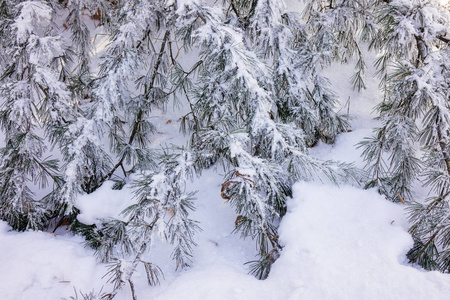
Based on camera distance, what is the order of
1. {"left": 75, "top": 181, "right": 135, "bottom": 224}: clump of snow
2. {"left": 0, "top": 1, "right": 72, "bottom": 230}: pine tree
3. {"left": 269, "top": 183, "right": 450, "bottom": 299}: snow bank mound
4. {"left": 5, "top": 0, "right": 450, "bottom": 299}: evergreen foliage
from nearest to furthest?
{"left": 269, "top": 183, "right": 450, "bottom": 299}: snow bank mound → {"left": 5, "top": 0, "right": 450, "bottom": 299}: evergreen foliage → {"left": 0, "top": 1, "right": 72, "bottom": 230}: pine tree → {"left": 75, "top": 181, "right": 135, "bottom": 224}: clump of snow

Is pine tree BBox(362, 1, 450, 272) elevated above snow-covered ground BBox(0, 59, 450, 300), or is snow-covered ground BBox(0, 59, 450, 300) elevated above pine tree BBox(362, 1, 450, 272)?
pine tree BBox(362, 1, 450, 272)

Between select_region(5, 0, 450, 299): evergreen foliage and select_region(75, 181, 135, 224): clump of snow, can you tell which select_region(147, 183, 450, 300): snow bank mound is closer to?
select_region(5, 0, 450, 299): evergreen foliage

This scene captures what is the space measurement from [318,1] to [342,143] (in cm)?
73

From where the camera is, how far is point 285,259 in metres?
1.02

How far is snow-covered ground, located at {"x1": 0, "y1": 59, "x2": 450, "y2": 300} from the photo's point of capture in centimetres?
91

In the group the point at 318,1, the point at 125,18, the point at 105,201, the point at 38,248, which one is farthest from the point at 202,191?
the point at 318,1

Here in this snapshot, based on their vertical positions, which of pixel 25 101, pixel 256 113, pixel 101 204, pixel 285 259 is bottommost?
pixel 101 204

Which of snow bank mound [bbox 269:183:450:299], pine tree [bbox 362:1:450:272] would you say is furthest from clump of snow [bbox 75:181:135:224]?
pine tree [bbox 362:1:450:272]

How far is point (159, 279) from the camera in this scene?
107 centimetres

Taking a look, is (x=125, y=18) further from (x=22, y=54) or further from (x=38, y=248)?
(x=38, y=248)

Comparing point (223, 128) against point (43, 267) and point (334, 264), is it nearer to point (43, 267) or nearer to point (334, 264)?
point (334, 264)

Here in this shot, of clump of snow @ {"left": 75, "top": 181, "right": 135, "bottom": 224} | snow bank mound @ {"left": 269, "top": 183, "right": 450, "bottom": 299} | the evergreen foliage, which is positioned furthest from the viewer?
clump of snow @ {"left": 75, "top": 181, "right": 135, "bottom": 224}

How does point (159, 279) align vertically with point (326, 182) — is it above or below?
below

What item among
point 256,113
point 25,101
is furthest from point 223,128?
point 25,101
